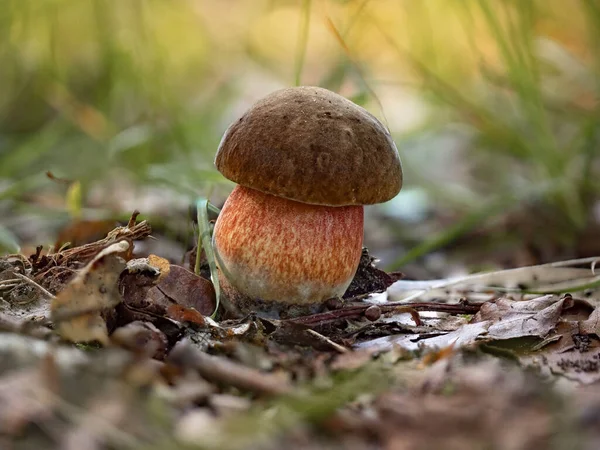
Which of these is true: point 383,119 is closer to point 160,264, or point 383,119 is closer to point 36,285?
point 160,264

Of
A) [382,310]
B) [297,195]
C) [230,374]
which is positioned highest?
[297,195]

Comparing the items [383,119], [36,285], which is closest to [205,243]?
[36,285]

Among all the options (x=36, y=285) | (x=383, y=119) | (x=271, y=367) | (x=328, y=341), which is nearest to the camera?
(x=271, y=367)

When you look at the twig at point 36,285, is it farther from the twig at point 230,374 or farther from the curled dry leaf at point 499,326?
the curled dry leaf at point 499,326

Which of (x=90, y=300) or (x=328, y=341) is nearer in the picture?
(x=90, y=300)

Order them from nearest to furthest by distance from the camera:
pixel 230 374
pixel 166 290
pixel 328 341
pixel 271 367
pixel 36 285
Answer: pixel 230 374 < pixel 271 367 < pixel 328 341 < pixel 36 285 < pixel 166 290

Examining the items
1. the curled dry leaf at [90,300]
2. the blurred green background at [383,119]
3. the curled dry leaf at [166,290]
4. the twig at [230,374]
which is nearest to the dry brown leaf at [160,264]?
the curled dry leaf at [166,290]
